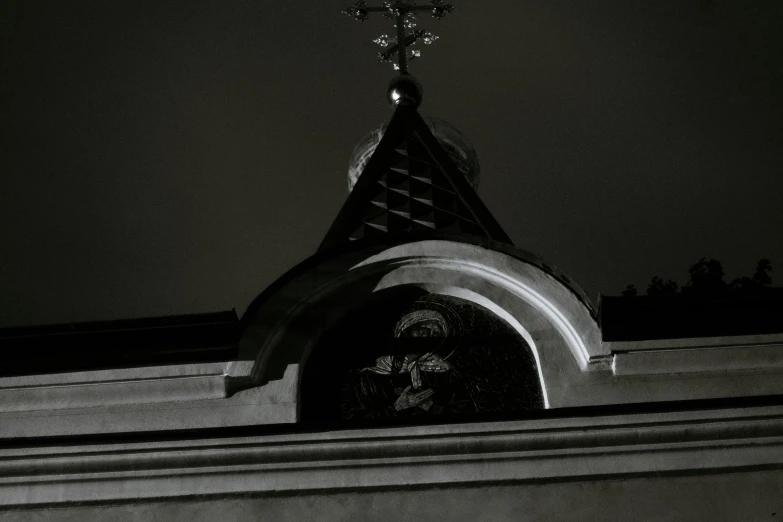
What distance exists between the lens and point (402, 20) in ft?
47.0

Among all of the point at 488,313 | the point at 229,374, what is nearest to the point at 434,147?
the point at 488,313

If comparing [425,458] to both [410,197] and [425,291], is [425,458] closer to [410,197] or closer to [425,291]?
[425,291]

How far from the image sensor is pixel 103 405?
Result: 8.08 m

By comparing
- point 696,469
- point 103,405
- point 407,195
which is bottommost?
point 696,469

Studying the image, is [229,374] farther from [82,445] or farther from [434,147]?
[434,147]

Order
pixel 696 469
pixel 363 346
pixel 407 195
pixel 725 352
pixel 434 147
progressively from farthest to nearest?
pixel 434 147, pixel 407 195, pixel 363 346, pixel 725 352, pixel 696 469

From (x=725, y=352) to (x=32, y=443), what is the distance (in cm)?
418

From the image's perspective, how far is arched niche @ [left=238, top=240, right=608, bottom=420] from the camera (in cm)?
797

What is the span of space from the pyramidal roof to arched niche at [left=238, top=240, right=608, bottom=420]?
2.88 m

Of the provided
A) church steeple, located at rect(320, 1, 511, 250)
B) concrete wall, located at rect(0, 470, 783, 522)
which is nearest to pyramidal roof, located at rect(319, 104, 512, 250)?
church steeple, located at rect(320, 1, 511, 250)

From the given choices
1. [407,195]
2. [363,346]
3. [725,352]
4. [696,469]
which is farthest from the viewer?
[407,195]

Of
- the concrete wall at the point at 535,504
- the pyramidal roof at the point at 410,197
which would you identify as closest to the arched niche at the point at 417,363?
the concrete wall at the point at 535,504

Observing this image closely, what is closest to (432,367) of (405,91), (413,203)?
(413,203)

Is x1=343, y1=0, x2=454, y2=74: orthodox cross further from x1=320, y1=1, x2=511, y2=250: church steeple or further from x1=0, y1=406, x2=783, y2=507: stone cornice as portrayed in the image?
x1=0, y1=406, x2=783, y2=507: stone cornice
